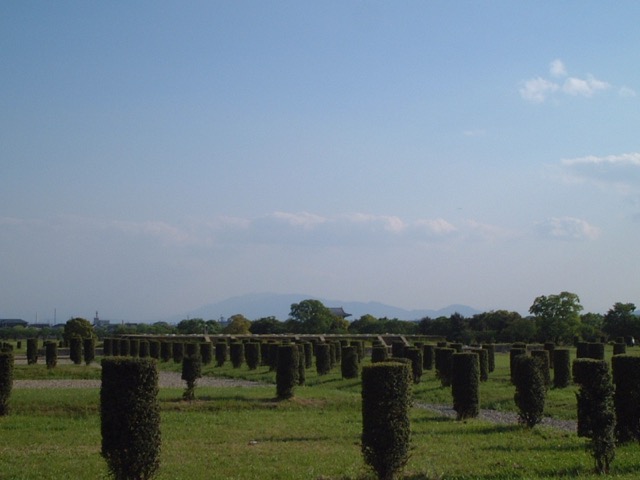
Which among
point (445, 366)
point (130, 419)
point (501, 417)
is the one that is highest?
point (130, 419)

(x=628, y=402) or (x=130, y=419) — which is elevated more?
(x=130, y=419)

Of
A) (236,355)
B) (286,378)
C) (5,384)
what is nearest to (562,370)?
(286,378)

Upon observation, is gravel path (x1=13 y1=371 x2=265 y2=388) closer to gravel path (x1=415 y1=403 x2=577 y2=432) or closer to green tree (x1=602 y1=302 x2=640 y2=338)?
gravel path (x1=415 y1=403 x2=577 y2=432)

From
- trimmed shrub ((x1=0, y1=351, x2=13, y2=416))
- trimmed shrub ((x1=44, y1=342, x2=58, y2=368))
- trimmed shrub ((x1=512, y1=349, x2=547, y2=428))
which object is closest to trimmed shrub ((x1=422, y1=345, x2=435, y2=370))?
trimmed shrub ((x1=512, y1=349, x2=547, y2=428))

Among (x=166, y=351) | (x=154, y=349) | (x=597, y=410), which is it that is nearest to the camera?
(x=597, y=410)

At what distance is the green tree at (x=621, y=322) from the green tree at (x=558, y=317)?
466 centimetres

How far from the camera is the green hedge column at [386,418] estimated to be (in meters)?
12.5

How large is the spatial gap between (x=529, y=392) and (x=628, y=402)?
13.7ft

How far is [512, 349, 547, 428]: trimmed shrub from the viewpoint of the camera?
19234 millimetres

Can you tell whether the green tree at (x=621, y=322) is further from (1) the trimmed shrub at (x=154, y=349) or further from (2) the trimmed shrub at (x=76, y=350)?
(2) the trimmed shrub at (x=76, y=350)

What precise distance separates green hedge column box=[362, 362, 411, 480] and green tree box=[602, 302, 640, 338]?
64.6m

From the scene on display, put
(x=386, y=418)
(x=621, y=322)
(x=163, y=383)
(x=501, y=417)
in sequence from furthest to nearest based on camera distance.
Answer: (x=621, y=322) < (x=163, y=383) < (x=501, y=417) < (x=386, y=418)

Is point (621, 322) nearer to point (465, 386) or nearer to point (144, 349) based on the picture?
point (144, 349)

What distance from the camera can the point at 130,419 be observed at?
11.8m
